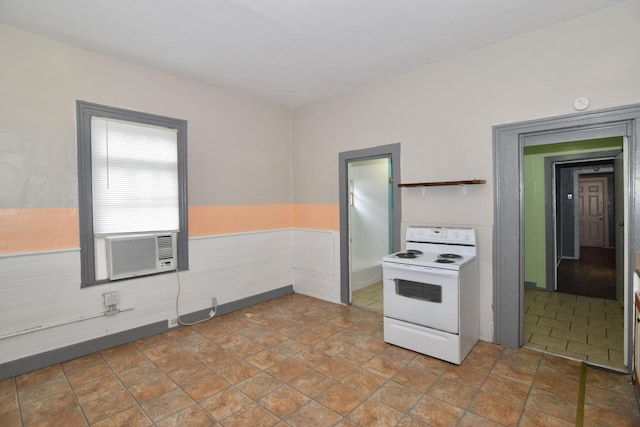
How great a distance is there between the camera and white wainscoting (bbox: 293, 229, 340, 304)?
4379 millimetres

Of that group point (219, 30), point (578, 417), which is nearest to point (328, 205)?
point (219, 30)

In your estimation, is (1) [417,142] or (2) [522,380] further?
(1) [417,142]

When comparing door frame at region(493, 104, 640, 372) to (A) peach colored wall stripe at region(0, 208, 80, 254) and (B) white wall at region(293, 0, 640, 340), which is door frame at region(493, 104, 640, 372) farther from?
(A) peach colored wall stripe at region(0, 208, 80, 254)

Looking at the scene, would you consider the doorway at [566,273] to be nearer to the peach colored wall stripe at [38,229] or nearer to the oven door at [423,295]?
the oven door at [423,295]

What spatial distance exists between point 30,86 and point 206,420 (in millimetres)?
3028

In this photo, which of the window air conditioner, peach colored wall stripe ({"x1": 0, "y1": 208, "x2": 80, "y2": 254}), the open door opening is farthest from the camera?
the open door opening

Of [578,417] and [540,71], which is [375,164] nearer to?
[540,71]

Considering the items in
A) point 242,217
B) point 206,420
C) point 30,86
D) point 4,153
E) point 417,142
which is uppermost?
point 30,86

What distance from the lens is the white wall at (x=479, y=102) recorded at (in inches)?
97.5

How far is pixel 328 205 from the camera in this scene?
4445mm

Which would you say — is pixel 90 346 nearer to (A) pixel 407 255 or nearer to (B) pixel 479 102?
(A) pixel 407 255

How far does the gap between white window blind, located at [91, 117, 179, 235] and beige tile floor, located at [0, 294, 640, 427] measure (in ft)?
4.11

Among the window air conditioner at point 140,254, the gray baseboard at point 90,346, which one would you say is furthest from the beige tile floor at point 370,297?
the window air conditioner at point 140,254

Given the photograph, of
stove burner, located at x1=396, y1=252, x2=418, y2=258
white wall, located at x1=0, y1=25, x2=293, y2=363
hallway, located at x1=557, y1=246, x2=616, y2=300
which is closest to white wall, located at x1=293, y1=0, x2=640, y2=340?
stove burner, located at x1=396, y1=252, x2=418, y2=258
